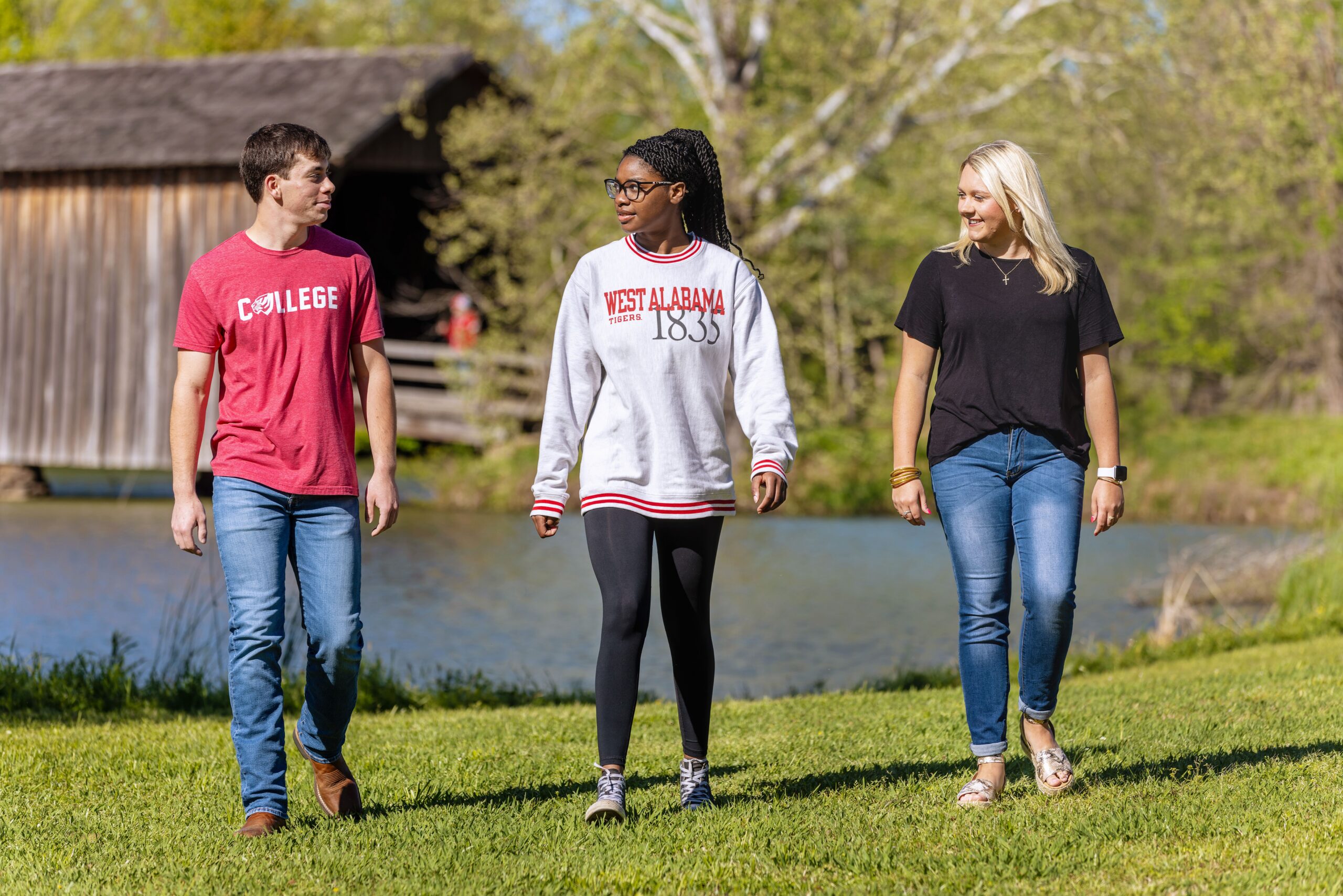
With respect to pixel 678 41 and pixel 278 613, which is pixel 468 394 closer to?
pixel 678 41

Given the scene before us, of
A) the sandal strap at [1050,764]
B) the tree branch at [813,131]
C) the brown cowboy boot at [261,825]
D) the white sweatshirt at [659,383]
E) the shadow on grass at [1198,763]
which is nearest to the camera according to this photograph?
the brown cowboy boot at [261,825]

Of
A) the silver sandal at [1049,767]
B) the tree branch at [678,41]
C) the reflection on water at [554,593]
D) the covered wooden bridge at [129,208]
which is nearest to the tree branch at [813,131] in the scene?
the tree branch at [678,41]

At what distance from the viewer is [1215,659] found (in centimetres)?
1024

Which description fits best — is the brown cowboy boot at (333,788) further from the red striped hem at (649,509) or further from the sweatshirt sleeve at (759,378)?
the sweatshirt sleeve at (759,378)

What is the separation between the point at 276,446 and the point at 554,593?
32.7 ft

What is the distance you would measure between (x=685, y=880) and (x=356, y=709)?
4.88 meters

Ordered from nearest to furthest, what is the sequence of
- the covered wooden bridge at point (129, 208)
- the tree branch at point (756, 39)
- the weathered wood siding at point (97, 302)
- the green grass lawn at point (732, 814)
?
1. the green grass lawn at point (732, 814)
2. the tree branch at point (756, 39)
3. the covered wooden bridge at point (129, 208)
4. the weathered wood siding at point (97, 302)

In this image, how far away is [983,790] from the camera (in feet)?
16.8

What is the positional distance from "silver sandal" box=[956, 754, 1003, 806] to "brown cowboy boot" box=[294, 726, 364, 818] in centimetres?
196

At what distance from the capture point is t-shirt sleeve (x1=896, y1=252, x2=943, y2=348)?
524 cm

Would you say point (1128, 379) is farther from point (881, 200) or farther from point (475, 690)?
point (475, 690)

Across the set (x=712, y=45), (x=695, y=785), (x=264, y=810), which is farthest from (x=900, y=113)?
(x=264, y=810)

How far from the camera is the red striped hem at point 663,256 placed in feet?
16.5

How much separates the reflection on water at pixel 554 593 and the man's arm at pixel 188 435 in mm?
4717
